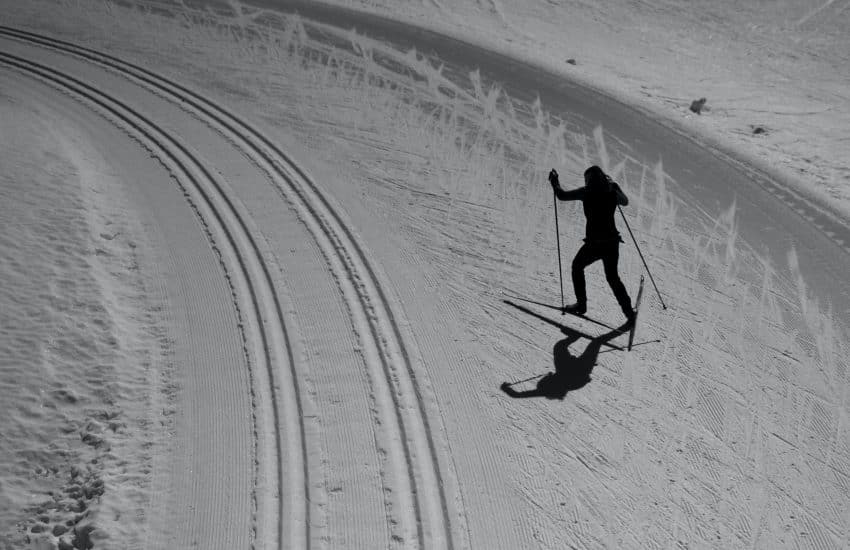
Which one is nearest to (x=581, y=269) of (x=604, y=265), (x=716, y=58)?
(x=604, y=265)

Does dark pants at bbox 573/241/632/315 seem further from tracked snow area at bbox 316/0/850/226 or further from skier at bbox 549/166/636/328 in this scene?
tracked snow area at bbox 316/0/850/226

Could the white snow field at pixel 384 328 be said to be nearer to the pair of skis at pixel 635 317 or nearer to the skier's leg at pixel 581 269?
the pair of skis at pixel 635 317

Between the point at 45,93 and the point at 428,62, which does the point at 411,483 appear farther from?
the point at 428,62

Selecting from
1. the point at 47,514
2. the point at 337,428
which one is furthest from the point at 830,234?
the point at 47,514

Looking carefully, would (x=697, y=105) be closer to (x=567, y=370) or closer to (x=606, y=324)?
(x=606, y=324)

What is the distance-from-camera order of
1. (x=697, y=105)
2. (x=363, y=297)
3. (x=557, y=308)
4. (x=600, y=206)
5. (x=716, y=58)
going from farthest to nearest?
1. (x=716, y=58)
2. (x=697, y=105)
3. (x=557, y=308)
4. (x=363, y=297)
5. (x=600, y=206)

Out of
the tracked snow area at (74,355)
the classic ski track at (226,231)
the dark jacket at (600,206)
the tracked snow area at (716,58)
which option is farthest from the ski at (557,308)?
the tracked snow area at (716,58)
